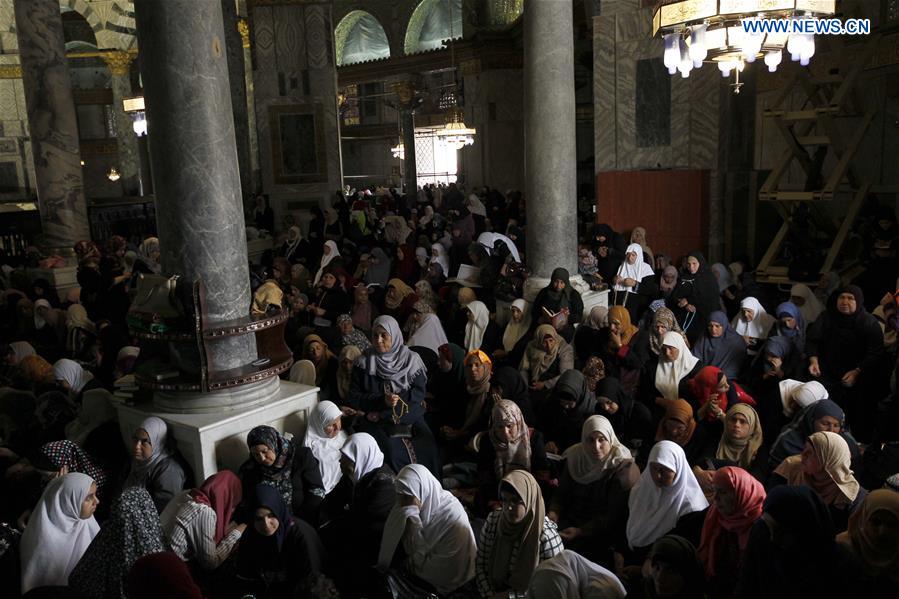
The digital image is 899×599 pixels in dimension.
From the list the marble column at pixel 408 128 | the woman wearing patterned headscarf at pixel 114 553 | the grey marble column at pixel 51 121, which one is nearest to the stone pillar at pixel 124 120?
the marble column at pixel 408 128

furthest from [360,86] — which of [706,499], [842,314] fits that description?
[706,499]

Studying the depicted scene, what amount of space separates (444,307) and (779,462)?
4074mm

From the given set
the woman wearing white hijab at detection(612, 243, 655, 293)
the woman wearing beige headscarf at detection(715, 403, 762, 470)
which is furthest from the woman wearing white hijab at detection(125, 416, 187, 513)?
the woman wearing white hijab at detection(612, 243, 655, 293)

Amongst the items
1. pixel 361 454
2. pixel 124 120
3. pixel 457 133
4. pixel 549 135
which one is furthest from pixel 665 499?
pixel 124 120

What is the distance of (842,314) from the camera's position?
216 inches

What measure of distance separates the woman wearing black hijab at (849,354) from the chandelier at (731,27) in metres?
1.78

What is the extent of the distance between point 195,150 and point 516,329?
11.3 feet

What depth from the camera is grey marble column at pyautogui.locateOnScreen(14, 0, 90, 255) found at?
29.5 ft

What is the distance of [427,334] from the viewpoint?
6332 millimetres

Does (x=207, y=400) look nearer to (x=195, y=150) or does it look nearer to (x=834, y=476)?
(x=195, y=150)

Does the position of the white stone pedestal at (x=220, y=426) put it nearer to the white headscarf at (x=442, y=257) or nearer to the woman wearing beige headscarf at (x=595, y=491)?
the woman wearing beige headscarf at (x=595, y=491)

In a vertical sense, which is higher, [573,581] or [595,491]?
[573,581]

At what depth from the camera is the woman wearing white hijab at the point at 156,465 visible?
381 centimetres

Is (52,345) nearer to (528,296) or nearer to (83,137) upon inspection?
(528,296)
